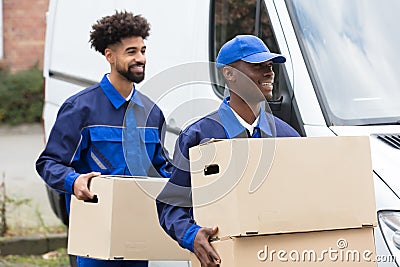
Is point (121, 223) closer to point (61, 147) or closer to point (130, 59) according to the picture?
point (61, 147)

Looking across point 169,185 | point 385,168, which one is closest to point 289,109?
point 385,168

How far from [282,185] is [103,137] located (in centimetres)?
129

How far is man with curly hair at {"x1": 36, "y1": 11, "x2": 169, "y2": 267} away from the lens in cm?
453

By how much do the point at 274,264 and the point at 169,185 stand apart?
1.86ft

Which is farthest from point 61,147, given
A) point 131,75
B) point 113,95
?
point 131,75

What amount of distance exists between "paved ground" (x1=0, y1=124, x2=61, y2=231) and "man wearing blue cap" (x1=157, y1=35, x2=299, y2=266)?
3.82 metres

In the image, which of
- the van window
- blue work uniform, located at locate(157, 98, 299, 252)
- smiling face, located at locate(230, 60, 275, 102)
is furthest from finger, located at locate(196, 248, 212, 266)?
the van window

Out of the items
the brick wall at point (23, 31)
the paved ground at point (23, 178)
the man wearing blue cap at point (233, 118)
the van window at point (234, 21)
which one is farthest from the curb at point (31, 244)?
the brick wall at point (23, 31)

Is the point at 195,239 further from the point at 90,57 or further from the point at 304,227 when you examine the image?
the point at 90,57

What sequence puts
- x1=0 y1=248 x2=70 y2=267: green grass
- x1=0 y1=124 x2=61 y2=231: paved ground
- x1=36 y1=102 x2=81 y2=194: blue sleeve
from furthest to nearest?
x1=0 y1=124 x2=61 y2=231: paved ground, x1=0 y1=248 x2=70 y2=267: green grass, x1=36 y1=102 x2=81 y2=194: blue sleeve

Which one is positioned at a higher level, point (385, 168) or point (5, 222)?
point (5, 222)

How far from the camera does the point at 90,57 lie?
686 cm

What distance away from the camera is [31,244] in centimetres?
743

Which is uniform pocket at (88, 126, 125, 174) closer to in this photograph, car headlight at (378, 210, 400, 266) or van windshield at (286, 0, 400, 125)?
van windshield at (286, 0, 400, 125)
